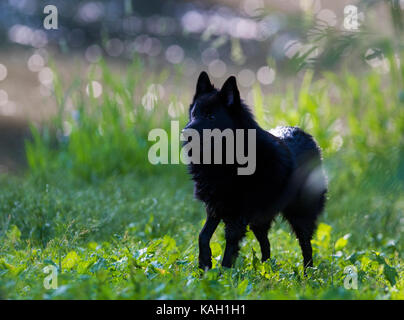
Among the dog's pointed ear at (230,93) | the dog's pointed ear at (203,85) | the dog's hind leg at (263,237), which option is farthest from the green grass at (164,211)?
the dog's pointed ear at (203,85)

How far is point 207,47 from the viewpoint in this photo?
406 inches

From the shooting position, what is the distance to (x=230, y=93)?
3436mm

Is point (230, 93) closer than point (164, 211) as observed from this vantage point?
Yes

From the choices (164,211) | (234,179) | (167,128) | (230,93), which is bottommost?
(164,211)

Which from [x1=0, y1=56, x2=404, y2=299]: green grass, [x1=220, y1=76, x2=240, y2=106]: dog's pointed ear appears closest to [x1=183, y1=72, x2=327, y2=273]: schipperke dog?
[x1=220, y1=76, x2=240, y2=106]: dog's pointed ear

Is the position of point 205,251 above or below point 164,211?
above

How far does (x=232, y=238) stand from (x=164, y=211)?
1596 mm

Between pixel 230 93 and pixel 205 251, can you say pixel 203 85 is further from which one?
pixel 205 251

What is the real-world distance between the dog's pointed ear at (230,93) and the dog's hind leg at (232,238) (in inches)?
31.8

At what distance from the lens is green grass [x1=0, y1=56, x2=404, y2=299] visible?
2.70 m

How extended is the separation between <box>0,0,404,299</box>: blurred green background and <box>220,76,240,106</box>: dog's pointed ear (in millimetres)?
342

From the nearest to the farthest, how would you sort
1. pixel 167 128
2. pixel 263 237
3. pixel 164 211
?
pixel 263 237, pixel 164 211, pixel 167 128

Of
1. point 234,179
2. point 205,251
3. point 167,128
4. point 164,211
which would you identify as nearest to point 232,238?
point 205,251
